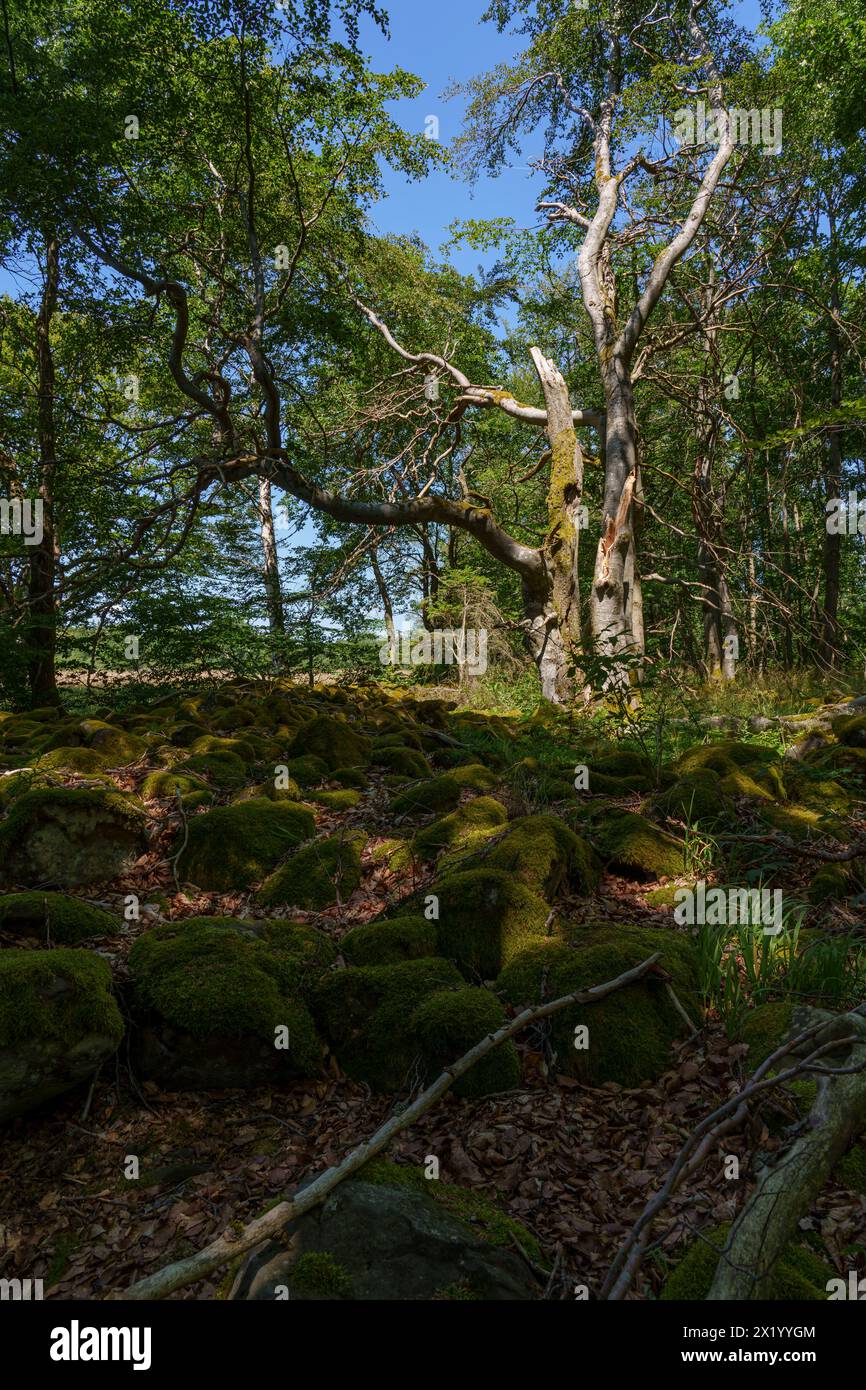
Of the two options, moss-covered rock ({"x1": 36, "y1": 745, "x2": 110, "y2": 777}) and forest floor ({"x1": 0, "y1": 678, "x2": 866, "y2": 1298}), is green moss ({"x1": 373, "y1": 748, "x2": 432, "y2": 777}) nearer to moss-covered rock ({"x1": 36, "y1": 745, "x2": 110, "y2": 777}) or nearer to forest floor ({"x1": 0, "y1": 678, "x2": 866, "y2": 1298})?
moss-covered rock ({"x1": 36, "y1": 745, "x2": 110, "y2": 777})

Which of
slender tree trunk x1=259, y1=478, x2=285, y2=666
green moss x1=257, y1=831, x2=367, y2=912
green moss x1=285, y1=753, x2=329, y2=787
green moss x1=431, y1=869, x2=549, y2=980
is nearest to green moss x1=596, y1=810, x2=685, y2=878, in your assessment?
green moss x1=431, y1=869, x2=549, y2=980

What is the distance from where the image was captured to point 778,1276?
1.93m

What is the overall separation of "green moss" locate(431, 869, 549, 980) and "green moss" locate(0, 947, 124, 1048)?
1.65m

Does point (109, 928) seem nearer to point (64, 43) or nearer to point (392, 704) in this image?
point (392, 704)

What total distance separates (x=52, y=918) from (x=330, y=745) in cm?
350

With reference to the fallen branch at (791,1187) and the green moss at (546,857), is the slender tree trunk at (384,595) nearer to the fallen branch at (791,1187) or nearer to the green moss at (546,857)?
the green moss at (546,857)

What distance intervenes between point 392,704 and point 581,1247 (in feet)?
27.8

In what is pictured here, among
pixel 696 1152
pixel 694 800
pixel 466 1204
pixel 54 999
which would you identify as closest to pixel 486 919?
pixel 466 1204

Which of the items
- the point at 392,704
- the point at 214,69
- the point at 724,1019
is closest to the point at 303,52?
the point at 214,69

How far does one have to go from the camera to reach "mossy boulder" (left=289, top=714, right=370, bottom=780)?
6859 millimetres

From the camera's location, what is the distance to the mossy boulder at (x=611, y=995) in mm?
3002

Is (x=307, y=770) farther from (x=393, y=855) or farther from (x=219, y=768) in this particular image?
(x=393, y=855)

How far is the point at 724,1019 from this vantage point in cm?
324

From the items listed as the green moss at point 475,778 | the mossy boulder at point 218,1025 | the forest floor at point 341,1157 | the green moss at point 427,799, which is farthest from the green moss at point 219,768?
the mossy boulder at point 218,1025
